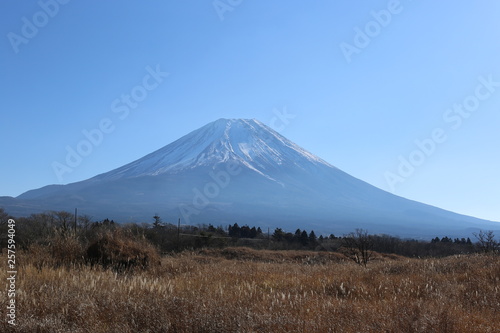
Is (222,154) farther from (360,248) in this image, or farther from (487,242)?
(360,248)

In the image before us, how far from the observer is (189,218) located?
452ft

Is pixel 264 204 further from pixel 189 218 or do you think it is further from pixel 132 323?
pixel 132 323

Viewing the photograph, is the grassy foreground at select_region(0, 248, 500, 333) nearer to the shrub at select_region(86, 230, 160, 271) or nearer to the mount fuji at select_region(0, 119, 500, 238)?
the shrub at select_region(86, 230, 160, 271)

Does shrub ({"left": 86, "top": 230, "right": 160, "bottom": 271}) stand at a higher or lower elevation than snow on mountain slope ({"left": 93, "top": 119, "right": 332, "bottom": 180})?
lower

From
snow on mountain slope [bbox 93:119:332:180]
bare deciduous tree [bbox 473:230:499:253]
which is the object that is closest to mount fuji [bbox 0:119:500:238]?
snow on mountain slope [bbox 93:119:332:180]

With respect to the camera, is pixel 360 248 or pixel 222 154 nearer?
pixel 360 248

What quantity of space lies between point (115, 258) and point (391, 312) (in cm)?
723

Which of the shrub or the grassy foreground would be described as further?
the shrub

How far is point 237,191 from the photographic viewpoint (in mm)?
172500

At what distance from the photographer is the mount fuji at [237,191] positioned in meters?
146

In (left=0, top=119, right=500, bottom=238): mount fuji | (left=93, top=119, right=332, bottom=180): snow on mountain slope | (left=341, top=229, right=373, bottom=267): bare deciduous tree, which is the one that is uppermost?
(left=93, top=119, right=332, bottom=180): snow on mountain slope

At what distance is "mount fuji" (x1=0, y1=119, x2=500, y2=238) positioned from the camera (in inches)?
5728

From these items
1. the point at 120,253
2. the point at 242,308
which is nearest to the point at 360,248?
the point at 120,253

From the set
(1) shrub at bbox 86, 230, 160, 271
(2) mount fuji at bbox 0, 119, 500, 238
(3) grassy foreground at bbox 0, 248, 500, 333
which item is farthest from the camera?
(2) mount fuji at bbox 0, 119, 500, 238
